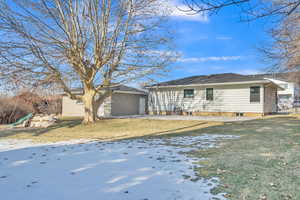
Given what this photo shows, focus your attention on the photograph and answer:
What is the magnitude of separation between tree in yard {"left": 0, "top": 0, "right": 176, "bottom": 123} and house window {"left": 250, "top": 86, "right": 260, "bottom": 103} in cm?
681

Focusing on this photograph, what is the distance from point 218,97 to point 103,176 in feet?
47.5

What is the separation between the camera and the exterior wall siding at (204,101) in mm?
15378

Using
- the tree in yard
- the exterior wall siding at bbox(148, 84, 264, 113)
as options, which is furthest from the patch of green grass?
the exterior wall siding at bbox(148, 84, 264, 113)

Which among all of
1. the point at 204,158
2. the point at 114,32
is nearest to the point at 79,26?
the point at 114,32

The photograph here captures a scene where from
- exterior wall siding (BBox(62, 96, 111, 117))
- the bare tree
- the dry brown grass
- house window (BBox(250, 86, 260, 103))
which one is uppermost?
the bare tree

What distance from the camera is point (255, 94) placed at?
15055 millimetres

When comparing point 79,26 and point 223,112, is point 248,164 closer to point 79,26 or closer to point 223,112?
Answer: point 79,26

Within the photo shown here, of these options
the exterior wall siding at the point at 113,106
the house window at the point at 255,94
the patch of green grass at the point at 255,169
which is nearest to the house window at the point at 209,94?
the house window at the point at 255,94

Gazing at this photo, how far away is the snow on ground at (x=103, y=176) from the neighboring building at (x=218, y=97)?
12055 mm

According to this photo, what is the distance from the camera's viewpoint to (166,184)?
122 inches

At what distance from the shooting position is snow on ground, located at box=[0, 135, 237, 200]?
2789 mm

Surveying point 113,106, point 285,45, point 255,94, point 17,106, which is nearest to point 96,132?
point 285,45

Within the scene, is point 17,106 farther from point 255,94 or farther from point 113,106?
point 255,94

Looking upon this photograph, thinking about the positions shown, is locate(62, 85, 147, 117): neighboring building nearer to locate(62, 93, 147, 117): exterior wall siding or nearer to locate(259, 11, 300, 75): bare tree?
locate(62, 93, 147, 117): exterior wall siding
